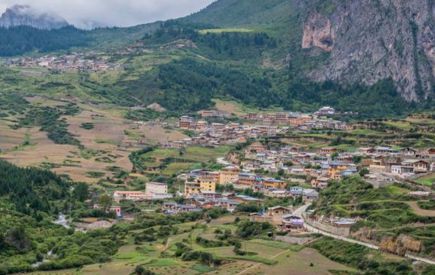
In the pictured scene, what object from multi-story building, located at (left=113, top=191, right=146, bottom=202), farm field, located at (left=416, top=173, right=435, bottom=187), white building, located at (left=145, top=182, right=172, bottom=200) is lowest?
multi-story building, located at (left=113, top=191, right=146, bottom=202)

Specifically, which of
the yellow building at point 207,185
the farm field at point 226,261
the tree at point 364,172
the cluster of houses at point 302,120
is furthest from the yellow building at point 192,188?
the cluster of houses at point 302,120

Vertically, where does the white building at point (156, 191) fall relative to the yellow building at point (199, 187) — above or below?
below

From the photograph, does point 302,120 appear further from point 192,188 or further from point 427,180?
point 427,180

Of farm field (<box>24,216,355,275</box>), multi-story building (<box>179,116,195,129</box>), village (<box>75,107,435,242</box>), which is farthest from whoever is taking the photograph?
multi-story building (<box>179,116,195,129</box>)

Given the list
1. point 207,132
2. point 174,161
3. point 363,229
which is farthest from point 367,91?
point 363,229

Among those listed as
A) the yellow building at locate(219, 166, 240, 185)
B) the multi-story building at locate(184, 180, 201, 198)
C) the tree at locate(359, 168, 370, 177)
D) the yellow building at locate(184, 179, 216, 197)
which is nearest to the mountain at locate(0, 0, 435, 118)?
the yellow building at locate(219, 166, 240, 185)

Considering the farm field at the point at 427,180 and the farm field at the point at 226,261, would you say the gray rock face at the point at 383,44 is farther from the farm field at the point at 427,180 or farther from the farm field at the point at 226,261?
the farm field at the point at 226,261

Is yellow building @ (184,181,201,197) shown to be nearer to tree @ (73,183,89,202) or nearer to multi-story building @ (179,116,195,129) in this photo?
tree @ (73,183,89,202)
